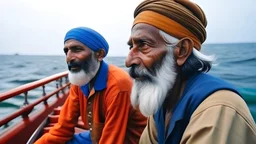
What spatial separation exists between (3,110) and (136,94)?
7.10 meters

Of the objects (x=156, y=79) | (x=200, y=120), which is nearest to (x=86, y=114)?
(x=156, y=79)

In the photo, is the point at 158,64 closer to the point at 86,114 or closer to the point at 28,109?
the point at 86,114

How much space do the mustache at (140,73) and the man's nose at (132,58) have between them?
0.02 meters

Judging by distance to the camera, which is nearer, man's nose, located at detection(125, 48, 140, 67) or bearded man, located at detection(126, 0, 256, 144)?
bearded man, located at detection(126, 0, 256, 144)

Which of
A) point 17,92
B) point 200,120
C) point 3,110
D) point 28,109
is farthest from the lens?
point 3,110

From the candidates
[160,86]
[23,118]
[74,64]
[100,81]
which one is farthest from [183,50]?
[23,118]

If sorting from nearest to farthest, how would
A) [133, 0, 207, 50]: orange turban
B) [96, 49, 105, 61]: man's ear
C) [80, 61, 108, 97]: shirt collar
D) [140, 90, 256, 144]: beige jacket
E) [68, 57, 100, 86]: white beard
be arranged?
1. [140, 90, 256, 144]: beige jacket
2. [133, 0, 207, 50]: orange turban
3. [80, 61, 108, 97]: shirt collar
4. [68, 57, 100, 86]: white beard
5. [96, 49, 105, 61]: man's ear

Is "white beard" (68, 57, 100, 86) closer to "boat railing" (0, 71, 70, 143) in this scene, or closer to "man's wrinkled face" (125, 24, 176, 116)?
"boat railing" (0, 71, 70, 143)

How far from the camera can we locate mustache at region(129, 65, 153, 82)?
3.67 feet

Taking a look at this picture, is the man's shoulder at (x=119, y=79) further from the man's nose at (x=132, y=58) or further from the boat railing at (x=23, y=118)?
the boat railing at (x=23, y=118)

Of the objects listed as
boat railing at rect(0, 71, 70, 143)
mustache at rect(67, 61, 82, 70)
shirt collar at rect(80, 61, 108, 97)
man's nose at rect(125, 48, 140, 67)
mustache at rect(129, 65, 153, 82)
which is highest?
man's nose at rect(125, 48, 140, 67)

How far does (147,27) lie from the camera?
1110mm

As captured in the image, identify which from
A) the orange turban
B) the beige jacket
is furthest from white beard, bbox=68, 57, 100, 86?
the beige jacket

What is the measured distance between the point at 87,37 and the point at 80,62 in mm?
249
